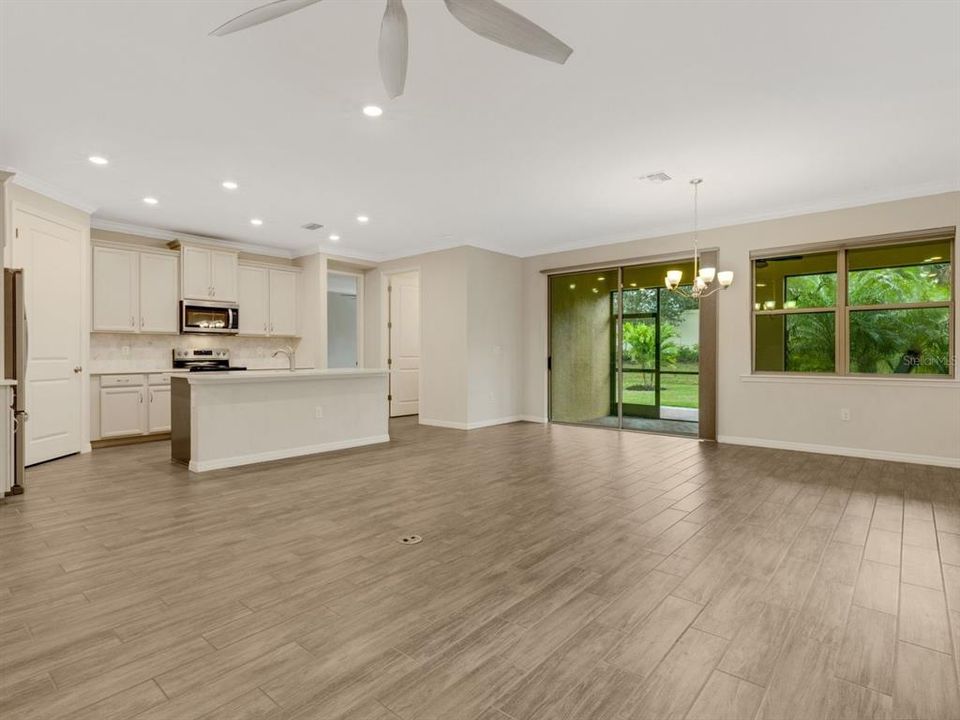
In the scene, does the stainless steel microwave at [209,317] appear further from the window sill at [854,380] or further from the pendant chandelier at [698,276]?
the window sill at [854,380]

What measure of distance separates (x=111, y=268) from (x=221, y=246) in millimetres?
1385

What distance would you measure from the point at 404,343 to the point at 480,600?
6.90 m

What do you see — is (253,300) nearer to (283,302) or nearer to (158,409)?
(283,302)

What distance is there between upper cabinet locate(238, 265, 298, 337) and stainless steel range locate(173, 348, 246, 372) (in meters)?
0.45

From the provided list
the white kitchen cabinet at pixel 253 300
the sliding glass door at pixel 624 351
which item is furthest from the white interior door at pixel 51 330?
the sliding glass door at pixel 624 351

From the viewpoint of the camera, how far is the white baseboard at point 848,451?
16.3ft

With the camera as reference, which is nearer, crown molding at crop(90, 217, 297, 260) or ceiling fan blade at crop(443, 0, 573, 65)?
ceiling fan blade at crop(443, 0, 573, 65)

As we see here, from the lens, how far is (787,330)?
19.7 feet

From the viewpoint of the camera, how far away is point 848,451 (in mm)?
5461

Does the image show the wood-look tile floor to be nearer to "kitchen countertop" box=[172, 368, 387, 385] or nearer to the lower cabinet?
"kitchen countertop" box=[172, 368, 387, 385]

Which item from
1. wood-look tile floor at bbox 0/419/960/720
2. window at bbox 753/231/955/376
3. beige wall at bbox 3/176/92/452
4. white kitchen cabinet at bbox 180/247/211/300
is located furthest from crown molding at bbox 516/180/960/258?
beige wall at bbox 3/176/92/452

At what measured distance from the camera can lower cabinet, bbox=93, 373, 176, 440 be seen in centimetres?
597

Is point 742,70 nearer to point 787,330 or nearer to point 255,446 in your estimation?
point 787,330

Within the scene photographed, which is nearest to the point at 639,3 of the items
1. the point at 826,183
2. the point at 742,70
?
the point at 742,70
